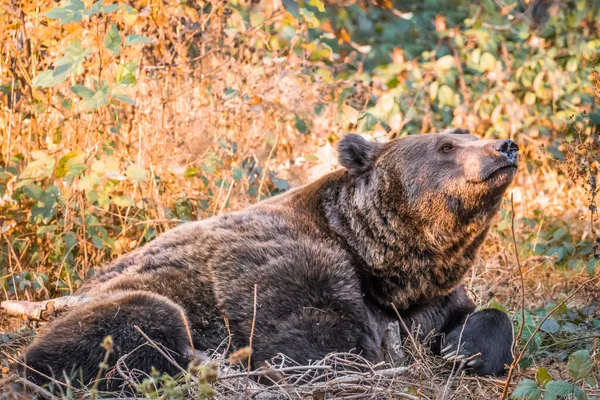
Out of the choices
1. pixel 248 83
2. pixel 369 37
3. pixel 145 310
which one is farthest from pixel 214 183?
pixel 369 37

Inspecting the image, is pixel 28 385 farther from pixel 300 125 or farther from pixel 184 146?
pixel 300 125

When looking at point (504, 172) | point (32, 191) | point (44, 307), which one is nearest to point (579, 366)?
point (504, 172)

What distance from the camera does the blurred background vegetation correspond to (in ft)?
16.8

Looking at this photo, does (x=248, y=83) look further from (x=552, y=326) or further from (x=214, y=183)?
(x=552, y=326)

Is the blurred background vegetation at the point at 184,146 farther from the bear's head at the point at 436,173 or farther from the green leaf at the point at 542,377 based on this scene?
the bear's head at the point at 436,173

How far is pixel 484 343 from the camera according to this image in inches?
160

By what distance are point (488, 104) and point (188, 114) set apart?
4.20 meters

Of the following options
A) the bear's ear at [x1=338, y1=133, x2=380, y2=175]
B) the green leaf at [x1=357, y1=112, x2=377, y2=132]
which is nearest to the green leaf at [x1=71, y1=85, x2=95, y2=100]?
the bear's ear at [x1=338, y1=133, x2=380, y2=175]

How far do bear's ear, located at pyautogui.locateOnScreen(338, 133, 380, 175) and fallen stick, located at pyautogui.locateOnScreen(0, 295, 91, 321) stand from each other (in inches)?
62.8

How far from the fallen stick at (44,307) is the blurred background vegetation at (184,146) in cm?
13

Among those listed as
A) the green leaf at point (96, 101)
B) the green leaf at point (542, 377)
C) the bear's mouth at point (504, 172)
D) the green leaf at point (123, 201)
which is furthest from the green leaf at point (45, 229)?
the green leaf at point (542, 377)

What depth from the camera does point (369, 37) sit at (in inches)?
527

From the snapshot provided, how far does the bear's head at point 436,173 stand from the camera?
410 centimetres

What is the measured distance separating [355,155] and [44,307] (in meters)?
1.88
